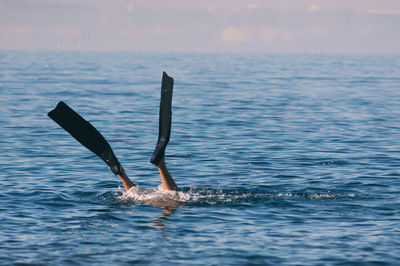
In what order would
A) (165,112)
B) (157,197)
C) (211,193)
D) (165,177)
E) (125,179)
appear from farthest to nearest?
(211,193)
(165,112)
(157,197)
(125,179)
(165,177)

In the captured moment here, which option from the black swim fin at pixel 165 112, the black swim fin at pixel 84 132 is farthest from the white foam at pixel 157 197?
the black swim fin at pixel 165 112

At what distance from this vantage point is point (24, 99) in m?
42.4

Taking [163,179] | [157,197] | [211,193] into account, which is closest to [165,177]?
[163,179]

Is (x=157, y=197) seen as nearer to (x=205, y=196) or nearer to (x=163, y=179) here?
(x=163, y=179)

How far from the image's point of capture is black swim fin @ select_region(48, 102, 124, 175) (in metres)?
14.5

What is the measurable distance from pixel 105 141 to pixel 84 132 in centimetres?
54

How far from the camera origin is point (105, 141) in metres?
15.0

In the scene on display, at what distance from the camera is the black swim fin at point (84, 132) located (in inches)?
571

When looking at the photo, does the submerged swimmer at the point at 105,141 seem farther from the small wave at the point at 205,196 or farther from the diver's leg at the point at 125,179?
the small wave at the point at 205,196

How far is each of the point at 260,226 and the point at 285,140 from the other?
12.5 metres

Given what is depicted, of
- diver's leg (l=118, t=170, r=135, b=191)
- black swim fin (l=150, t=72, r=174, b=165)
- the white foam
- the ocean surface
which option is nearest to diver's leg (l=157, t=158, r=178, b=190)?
the white foam

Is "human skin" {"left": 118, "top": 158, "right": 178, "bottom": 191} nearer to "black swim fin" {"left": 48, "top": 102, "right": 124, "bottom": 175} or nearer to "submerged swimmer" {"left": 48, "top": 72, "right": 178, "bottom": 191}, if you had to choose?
"submerged swimmer" {"left": 48, "top": 72, "right": 178, "bottom": 191}

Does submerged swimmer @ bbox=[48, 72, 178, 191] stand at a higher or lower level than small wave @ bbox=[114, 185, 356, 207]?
higher

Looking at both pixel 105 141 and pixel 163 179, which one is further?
pixel 105 141
